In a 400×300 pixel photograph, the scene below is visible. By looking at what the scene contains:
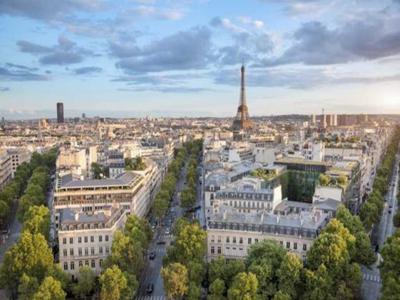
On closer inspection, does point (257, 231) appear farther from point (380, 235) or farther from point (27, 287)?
point (380, 235)

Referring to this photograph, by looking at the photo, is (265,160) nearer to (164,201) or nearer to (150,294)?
(164,201)

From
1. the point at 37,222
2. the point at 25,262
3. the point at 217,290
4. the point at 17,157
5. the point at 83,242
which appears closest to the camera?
the point at 217,290

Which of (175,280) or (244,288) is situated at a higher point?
(244,288)

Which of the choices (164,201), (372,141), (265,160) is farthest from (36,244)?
(372,141)

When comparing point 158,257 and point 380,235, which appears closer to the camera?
point 158,257

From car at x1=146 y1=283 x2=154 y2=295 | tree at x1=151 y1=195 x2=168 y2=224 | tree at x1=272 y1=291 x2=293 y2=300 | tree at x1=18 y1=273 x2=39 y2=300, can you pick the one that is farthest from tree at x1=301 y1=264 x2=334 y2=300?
tree at x1=151 y1=195 x2=168 y2=224

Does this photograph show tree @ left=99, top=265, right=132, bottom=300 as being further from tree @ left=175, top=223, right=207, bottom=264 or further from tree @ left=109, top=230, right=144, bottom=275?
tree @ left=175, top=223, right=207, bottom=264

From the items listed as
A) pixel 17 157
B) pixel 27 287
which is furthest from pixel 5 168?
pixel 27 287
